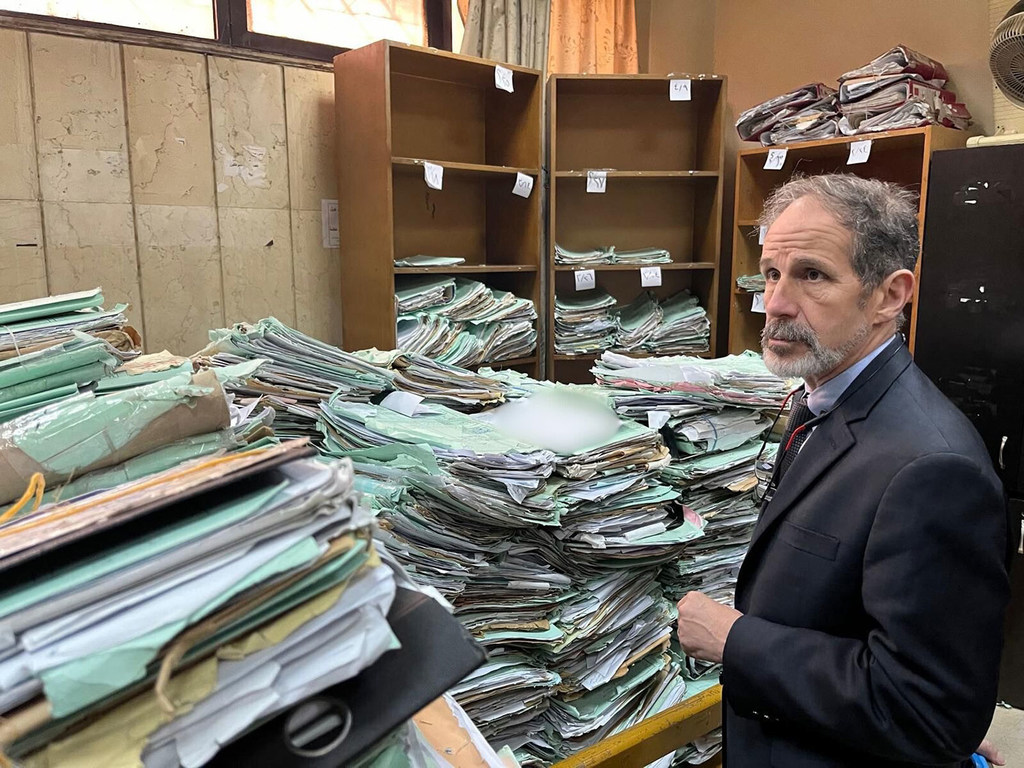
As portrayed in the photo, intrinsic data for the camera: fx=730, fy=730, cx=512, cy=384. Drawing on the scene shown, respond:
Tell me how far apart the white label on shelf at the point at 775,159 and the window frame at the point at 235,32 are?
1.52 m

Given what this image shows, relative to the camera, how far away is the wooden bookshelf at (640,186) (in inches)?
139

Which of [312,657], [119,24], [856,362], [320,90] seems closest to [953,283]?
[856,362]

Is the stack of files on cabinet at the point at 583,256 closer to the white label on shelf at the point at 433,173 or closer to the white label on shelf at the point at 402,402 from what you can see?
the white label on shelf at the point at 433,173

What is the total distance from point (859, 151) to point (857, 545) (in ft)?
7.77

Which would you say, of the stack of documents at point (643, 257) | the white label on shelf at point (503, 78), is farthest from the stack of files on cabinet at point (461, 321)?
the white label on shelf at point (503, 78)

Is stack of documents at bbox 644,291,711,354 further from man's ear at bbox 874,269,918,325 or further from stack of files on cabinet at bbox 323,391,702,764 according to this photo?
man's ear at bbox 874,269,918,325

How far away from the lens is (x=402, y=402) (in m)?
1.57

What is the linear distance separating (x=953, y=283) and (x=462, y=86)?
212cm

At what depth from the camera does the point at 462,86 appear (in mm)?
3240

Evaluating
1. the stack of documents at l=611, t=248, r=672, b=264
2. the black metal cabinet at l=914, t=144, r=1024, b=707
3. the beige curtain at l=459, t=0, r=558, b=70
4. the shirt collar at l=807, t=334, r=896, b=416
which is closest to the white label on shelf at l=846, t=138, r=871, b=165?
the black metal cabinet at l=914, t=144, r=1024, b=707

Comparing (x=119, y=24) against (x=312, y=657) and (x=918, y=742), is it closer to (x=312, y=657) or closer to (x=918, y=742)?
(x=312, y=657)

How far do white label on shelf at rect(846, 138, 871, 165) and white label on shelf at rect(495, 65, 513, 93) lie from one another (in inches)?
53.9

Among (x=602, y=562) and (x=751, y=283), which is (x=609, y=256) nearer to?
(x=751, y=283)

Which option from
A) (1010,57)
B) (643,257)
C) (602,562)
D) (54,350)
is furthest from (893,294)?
(643,257)
